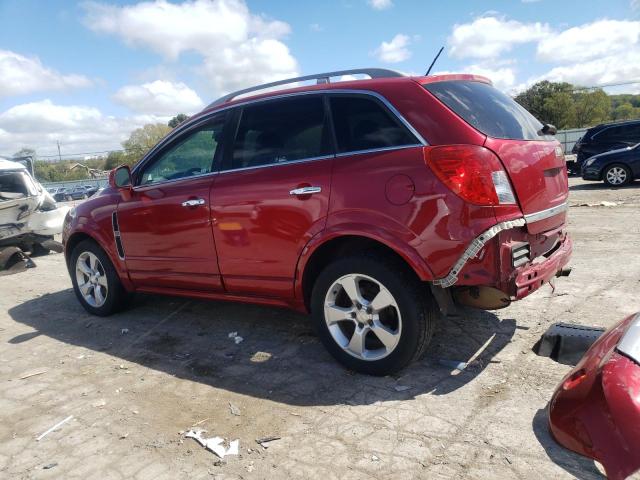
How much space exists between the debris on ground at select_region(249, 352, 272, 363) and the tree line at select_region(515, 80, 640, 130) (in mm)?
54537

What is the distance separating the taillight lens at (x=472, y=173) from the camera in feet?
9.45

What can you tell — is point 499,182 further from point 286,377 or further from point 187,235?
point 187,235

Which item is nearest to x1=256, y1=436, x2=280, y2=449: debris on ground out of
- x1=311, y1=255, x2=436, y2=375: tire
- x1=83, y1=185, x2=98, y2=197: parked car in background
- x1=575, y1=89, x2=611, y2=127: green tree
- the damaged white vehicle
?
x1=311, y1=255, x2=436, y2=375: tire

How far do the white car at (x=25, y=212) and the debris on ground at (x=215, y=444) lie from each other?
25.2 feet

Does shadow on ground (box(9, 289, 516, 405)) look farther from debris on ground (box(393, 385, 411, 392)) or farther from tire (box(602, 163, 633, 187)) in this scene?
tire (box(602, 163, 633, 187))

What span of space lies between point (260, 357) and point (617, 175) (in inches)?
475

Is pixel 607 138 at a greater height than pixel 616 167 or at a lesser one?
greater

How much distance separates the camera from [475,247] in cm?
287

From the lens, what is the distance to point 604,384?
→ 6.81 feet

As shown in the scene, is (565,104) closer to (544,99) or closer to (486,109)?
(544,99)

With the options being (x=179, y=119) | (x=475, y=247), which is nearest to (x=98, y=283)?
(x=475, y=247)

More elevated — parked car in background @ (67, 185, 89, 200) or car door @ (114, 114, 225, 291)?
car door @ (114, 114, 225, 291)

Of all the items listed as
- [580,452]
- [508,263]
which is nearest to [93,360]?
[508,263]

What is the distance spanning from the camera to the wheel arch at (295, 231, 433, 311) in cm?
304
